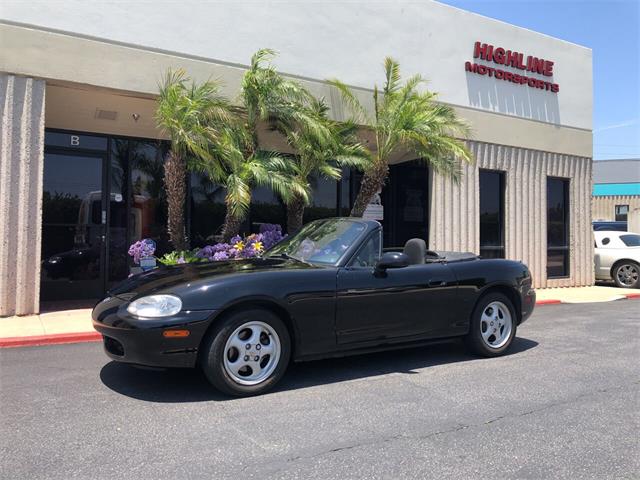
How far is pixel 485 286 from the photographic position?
574cm

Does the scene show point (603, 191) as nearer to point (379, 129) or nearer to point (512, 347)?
point (379, 129)

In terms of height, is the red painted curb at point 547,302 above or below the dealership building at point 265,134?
below

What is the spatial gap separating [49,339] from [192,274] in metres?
3.14

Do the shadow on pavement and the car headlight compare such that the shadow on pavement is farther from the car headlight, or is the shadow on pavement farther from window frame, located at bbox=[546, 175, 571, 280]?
window frame, located at bbox=[546, 175, 571, 280]

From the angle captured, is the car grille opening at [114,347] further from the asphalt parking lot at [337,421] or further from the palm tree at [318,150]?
the palm tree at [318,150]

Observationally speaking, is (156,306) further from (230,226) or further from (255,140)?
(255,140)

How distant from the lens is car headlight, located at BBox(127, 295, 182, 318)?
4.04 m

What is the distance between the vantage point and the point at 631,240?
14.4 meters

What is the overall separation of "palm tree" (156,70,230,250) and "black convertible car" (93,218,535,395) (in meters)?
3.41

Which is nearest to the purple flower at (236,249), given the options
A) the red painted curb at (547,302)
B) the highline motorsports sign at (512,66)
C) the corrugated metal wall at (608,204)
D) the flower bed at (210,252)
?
the flower bed at (210,252)

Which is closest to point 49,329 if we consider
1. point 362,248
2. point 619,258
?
point 362,248

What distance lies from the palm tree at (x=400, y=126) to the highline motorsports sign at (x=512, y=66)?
2.50 m

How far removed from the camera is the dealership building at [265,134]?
8.15m

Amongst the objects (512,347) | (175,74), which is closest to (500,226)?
(512,347)
